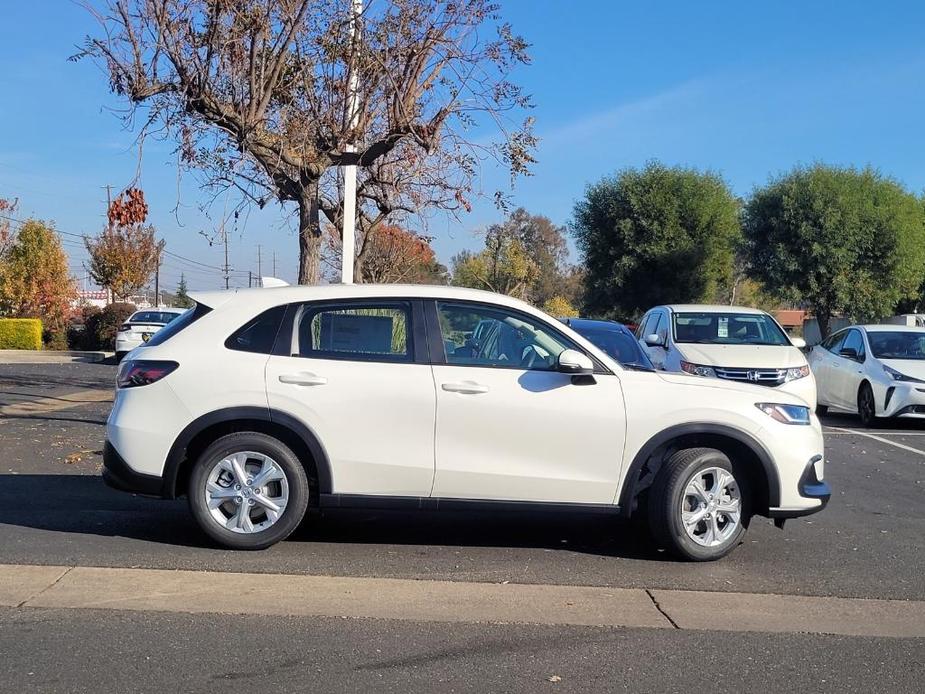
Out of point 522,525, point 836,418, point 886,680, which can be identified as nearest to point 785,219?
point 836,418

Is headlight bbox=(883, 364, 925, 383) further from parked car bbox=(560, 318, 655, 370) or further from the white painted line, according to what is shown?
parked car bbox=(560, 318, 655, 370)

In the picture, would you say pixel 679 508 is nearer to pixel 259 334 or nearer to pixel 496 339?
pixel 496 339

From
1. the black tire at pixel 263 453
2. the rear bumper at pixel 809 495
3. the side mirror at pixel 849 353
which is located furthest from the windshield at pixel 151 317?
the rear bumper at pixel 809 495

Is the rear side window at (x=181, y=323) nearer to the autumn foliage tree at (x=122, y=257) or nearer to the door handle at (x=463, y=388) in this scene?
the door handle at (x=463, y=388)

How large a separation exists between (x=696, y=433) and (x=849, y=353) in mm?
10286

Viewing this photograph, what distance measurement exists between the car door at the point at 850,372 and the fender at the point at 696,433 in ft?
31.8

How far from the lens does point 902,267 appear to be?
3662 centimetres

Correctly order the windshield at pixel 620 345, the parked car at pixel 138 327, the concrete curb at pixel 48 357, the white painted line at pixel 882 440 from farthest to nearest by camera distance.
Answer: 1. the concrete curb at pixel 48 357
2. the parked car at pixel 138 327
3. the white painted line at pixel 882 440
4. the windshield at pixel 620 345

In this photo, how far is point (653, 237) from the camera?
40062 millimetres

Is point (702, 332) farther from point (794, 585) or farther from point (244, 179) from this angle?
point (794, 585)

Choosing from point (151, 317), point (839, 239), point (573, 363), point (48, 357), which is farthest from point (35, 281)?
point (573, 363)

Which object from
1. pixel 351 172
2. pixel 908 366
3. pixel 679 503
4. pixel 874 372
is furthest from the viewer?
pixel 874 372

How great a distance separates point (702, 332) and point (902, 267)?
25574 mm

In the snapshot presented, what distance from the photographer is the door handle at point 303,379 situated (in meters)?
6.34
